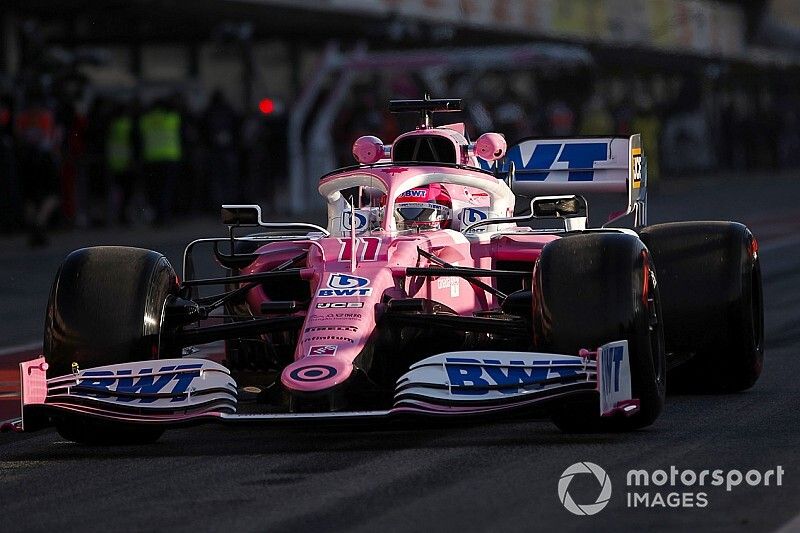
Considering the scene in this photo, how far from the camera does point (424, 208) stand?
10125 mm

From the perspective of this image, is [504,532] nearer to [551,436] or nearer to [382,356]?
[551,436]

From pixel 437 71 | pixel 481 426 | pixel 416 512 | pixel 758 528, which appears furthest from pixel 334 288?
pixel 437 71

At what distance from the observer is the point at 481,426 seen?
8.75 m

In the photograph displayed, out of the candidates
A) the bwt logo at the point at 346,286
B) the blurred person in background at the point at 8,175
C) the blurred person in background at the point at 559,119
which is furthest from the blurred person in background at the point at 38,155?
the bwt logo at the point at 346,286

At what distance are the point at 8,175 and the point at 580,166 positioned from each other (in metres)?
13.4

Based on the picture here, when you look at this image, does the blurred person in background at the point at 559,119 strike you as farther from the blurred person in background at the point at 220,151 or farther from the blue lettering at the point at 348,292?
the blue lettering at the point at 348,292

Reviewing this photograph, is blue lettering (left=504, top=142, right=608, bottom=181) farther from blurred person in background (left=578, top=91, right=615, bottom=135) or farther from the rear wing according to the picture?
blurred person in background (left=578, top=91, right=615, bottom=135)

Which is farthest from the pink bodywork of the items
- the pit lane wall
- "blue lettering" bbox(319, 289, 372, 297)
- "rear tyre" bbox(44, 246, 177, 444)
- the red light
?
the pit lane wall

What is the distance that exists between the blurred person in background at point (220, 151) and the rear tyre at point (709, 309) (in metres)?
17.9

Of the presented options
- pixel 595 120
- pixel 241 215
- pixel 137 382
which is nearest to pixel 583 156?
pixel 241 215

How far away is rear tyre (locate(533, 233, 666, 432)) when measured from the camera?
8.09m

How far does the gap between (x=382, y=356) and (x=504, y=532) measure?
2677 millimetres

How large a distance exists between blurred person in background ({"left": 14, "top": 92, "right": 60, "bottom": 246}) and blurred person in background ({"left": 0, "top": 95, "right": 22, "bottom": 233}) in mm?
118

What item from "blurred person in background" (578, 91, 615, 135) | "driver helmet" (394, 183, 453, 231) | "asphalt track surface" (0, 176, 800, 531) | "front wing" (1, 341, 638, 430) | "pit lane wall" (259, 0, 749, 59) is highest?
"pit lane wall" (259, 0, 749, 59)
